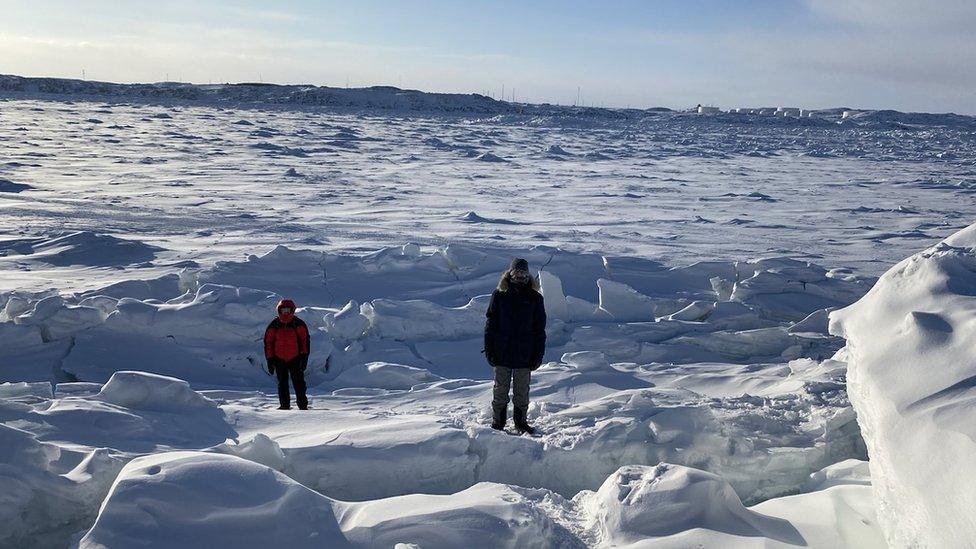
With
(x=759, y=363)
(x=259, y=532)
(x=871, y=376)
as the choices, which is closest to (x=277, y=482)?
(x=259, y=532)

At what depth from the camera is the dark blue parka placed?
15.2 ft

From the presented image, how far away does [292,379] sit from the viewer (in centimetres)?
544

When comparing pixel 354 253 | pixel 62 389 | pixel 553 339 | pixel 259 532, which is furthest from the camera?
pixel 354 253

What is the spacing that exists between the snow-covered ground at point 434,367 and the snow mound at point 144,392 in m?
0.02

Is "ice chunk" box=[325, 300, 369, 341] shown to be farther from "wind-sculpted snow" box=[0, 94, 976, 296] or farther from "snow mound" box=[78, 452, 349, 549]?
"snow mound" box=[78, 452, 349, 549]

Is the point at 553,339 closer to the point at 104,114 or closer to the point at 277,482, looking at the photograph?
the point at 277,482

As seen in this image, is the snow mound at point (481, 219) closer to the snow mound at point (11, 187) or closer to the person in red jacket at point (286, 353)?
the person in red jacket at point (286, 353)

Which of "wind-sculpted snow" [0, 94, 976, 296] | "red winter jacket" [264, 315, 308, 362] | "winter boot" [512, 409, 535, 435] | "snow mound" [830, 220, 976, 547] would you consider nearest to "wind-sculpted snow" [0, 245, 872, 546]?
"winter boot" [512, 409, 535, 435]

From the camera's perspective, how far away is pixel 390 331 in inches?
286

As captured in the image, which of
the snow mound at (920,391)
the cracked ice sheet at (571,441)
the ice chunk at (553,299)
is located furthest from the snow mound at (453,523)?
the ice chunk at (553,299)

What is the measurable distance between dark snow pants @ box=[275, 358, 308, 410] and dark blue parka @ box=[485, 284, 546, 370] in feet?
5.38

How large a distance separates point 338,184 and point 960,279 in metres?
16.5

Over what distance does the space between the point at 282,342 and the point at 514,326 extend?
193 cm

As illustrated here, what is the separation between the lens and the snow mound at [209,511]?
2.85 metres
